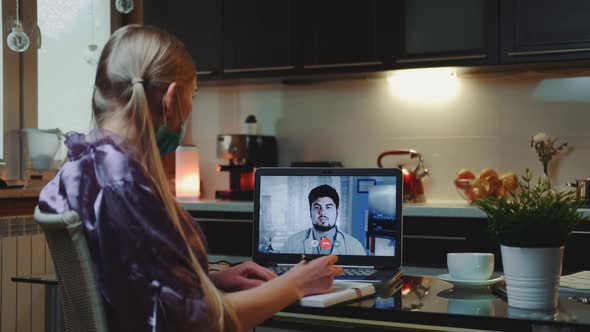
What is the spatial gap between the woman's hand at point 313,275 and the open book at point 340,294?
0.02 meters

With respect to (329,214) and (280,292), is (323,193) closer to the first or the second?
(329,214)

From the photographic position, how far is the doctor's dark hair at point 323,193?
1.90 metres

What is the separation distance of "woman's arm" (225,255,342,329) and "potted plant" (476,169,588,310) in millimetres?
328

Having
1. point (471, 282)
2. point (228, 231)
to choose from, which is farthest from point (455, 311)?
point (228, 231)

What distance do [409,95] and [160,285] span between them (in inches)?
115

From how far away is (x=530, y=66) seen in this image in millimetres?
3395

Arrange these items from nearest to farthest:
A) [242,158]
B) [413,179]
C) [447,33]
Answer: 1. [447,33]
2. [413,179]
3. [242,158]

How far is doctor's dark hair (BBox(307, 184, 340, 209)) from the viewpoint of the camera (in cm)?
190

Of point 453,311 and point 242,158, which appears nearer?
point 453,311

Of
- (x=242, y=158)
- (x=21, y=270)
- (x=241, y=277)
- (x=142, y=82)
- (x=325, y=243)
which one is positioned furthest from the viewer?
(x=242, y=158)

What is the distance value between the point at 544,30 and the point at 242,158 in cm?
166

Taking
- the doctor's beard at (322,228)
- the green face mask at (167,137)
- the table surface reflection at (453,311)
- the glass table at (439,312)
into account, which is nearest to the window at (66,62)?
the doctor's beard at (322,228)

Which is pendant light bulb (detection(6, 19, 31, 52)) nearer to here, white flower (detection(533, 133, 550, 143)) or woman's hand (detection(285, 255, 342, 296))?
woman's hand (detection(285, 255, 342, 296))

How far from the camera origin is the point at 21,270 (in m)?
3.08
